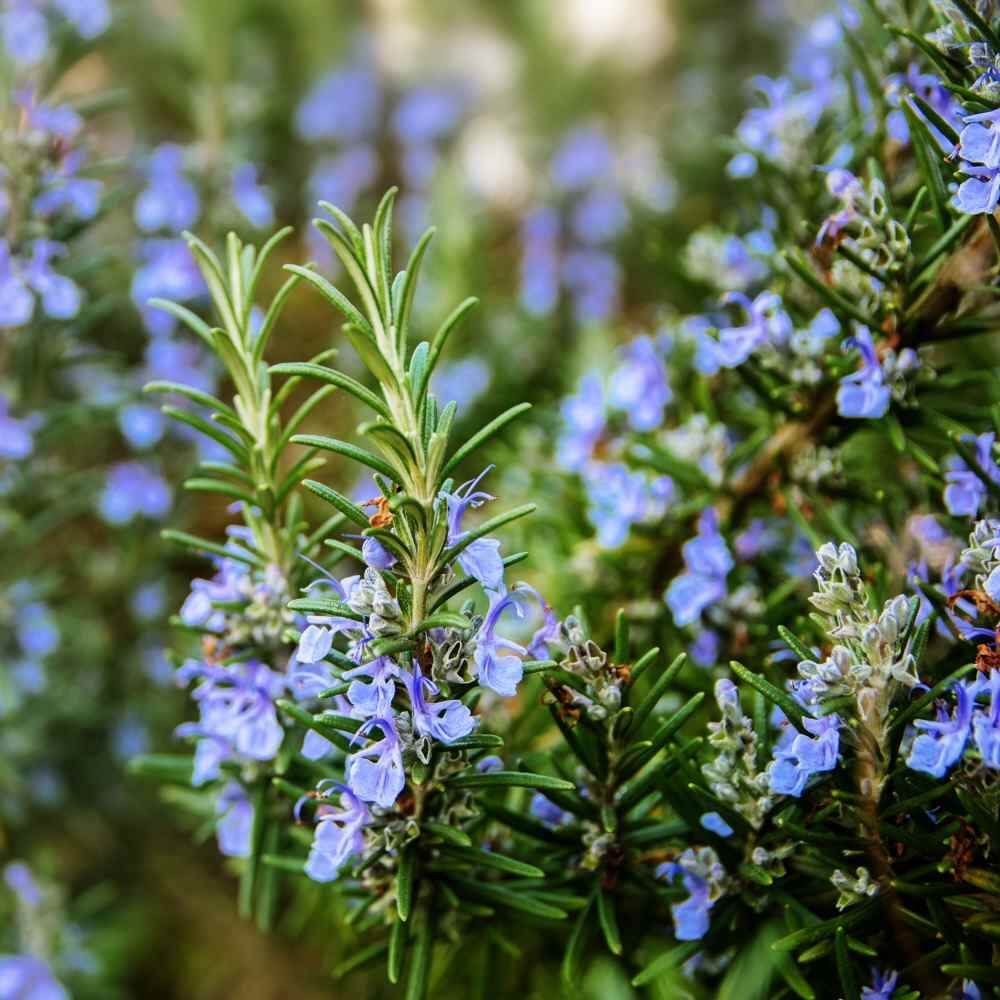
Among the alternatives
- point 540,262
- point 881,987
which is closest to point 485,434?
point 881,987

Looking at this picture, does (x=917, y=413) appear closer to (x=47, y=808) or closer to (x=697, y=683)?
(x=697, y=683)

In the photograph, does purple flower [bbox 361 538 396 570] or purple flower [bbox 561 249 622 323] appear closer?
purple flower [bbox 361 538 396 570]

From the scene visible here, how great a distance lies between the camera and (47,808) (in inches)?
59.1

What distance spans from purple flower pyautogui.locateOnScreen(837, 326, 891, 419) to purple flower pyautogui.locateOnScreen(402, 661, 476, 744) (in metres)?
0.42

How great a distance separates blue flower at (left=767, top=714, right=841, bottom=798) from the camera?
0.61 meters

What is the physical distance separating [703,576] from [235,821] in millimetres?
479

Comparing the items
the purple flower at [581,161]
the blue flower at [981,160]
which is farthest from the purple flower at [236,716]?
the purple flower at [581,161]

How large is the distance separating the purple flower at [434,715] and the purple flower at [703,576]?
1.08 ft

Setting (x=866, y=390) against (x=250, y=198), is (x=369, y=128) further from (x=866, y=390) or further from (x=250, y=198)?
(x=866, y=390)

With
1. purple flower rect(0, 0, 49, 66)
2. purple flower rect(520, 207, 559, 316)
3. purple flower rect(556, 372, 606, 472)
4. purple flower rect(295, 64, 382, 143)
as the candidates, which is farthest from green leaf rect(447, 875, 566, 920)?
purple flower rect(295, 64, 382, 143)

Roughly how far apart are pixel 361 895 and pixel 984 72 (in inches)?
31.8

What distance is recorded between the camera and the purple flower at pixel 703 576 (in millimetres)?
874

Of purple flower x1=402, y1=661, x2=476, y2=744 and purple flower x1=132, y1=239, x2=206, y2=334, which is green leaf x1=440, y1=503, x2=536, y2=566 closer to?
purple flower x1=402, y1=661, x2=476, y2=744

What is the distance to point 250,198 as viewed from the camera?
53.0 inches
